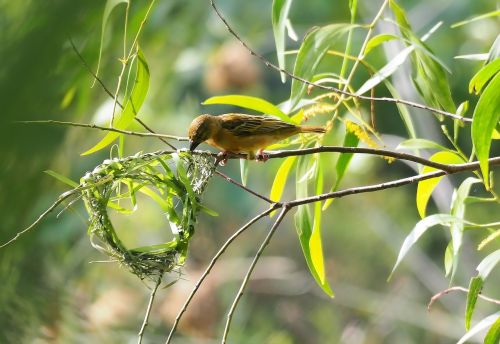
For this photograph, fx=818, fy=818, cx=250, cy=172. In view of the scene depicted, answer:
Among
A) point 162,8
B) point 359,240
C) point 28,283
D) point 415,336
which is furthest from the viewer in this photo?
point 359,240

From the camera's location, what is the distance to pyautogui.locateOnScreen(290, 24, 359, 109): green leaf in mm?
1680

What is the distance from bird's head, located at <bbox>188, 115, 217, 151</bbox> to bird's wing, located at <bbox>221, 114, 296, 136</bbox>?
87 millimetres

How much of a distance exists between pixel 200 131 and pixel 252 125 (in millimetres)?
210

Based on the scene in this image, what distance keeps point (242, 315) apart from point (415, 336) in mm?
1916

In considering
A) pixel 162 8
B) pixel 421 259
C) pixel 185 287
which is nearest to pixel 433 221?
pixel 162 8

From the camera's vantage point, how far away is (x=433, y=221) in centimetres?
165

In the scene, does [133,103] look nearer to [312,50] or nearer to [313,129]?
[312,50]

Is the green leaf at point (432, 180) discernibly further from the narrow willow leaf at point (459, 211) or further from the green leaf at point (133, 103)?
the green leaf at point (133, 103)

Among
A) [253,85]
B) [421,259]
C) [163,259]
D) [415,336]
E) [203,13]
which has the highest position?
[203,13]

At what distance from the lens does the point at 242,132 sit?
84.7 inches

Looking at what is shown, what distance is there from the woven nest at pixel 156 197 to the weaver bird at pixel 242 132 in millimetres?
431

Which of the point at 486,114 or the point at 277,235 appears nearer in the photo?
the point at 486,114

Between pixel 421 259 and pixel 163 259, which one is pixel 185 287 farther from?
pixel 163 259

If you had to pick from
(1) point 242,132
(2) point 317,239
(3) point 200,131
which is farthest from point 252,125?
Result: (2) point 317,239
